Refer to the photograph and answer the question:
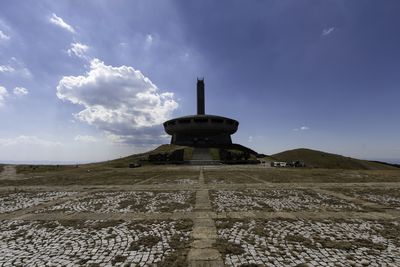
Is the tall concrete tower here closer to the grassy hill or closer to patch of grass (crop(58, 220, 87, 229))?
the grassy hill

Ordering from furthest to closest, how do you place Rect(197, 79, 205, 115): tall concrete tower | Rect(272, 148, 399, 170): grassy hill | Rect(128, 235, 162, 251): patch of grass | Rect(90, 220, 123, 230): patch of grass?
Rect(197, 79, 205, 115): tall concrete tower < Rect(272, 148, 399, 170): grassy hill < Rect(90, 220, 123, 230): patch of grass < Rect(128, 235, 162, 251): patch of grass

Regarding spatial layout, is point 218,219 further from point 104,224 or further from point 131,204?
point 131,204

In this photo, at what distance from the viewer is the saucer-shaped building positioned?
3236 inches

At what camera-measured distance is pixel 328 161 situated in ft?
190

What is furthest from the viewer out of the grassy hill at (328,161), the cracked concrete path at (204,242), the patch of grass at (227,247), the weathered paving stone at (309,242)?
the grassy hill at (328,161)

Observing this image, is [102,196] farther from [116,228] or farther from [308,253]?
[308,253]

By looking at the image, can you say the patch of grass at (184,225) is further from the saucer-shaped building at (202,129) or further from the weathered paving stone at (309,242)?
the saucer-shaped building at (202,129)

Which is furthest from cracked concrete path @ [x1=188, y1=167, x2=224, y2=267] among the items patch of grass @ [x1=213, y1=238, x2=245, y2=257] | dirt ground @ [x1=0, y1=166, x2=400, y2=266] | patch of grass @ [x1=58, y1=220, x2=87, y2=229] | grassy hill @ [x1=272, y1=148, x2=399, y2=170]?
grassy hill @ [x1=272, y1=148, x2=399, y2=170]

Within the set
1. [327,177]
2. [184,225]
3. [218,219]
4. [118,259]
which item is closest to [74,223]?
[118,259]

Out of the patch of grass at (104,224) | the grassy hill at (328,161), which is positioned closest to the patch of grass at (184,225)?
the patch of grass at (104,224)

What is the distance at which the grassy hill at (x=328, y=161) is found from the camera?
53.7m

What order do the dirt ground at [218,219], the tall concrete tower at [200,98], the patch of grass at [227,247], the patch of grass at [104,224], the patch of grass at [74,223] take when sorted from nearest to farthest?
the dirt ground at [218,219] < the patch of grass at [227,247] < the patch of grass at [104,224] < the patch of grass at [74,223] < the tall concrete tower at [200,98]

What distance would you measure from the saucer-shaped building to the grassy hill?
25692 millimetres

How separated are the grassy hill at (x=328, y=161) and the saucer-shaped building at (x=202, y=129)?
1011 inches
